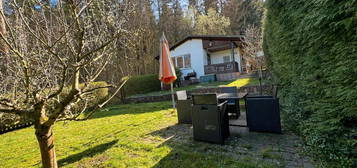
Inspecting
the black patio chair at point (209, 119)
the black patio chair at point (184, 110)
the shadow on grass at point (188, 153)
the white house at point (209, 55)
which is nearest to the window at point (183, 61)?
the white house at point (209, 55)

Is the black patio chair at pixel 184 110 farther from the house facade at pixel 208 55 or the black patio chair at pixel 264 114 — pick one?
the house facade at pixel 208 55

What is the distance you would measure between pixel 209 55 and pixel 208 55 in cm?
31

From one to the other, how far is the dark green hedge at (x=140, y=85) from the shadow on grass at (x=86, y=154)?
1032 cm

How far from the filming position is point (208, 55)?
17.2m

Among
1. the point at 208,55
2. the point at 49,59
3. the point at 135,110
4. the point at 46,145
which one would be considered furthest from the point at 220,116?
the point at 208,55

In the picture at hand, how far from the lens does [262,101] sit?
130 inches

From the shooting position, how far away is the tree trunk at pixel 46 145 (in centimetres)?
199

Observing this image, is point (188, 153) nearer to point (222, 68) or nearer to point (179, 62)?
point (222, 68)

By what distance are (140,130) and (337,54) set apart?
14.4 ft

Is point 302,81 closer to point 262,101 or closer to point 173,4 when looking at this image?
point 262,101

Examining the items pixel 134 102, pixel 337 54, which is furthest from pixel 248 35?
pixel 337 54

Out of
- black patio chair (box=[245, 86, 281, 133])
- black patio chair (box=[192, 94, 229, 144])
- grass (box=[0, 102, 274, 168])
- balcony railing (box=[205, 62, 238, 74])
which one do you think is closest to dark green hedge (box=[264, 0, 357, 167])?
black patio chair (box=[245, 86, 281, 133])

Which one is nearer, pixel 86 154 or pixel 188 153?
pixel 188 153

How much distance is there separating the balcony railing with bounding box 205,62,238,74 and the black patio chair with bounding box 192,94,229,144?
11.6 meters
